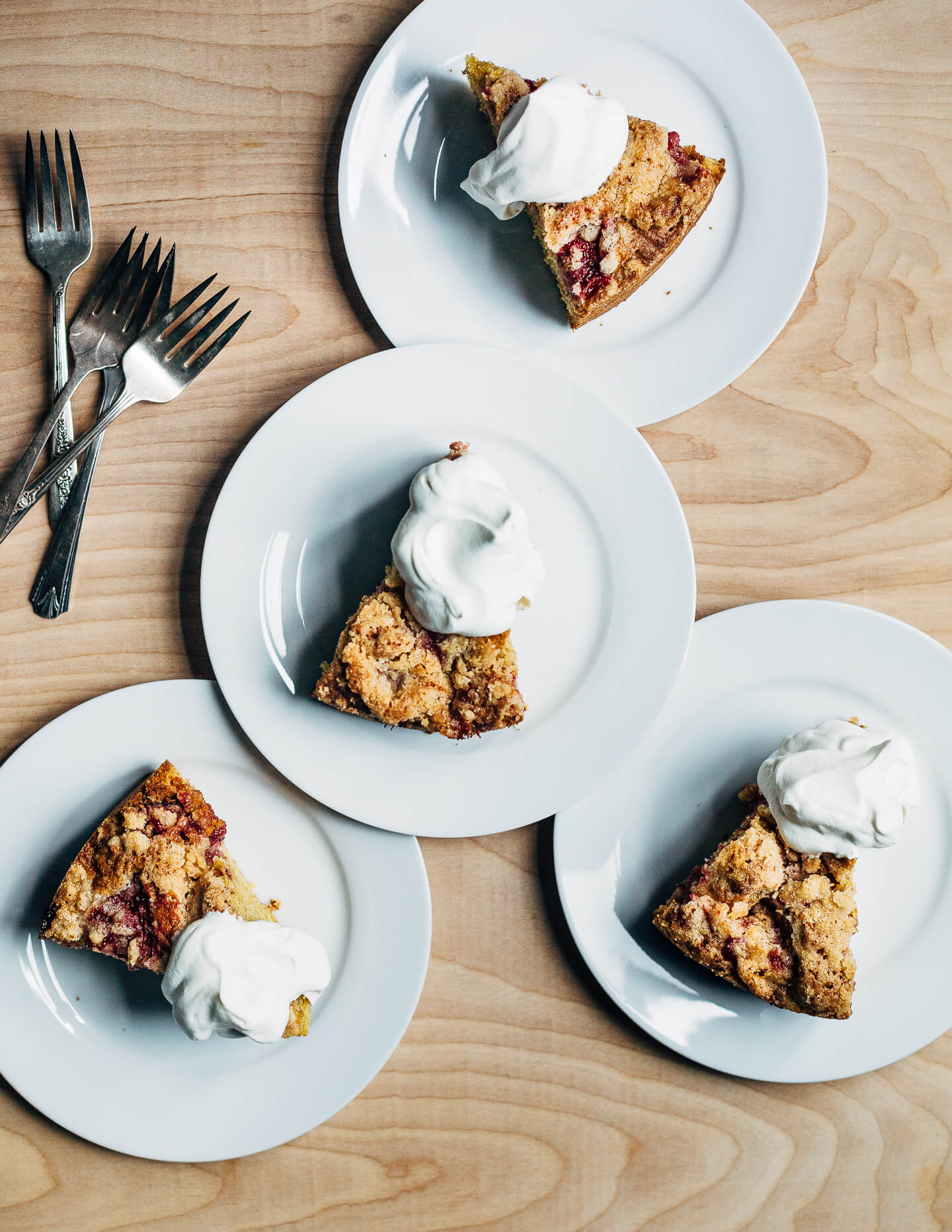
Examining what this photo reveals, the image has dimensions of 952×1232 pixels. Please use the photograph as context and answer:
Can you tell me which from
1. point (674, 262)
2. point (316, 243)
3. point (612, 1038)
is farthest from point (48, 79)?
point (612, 1038)

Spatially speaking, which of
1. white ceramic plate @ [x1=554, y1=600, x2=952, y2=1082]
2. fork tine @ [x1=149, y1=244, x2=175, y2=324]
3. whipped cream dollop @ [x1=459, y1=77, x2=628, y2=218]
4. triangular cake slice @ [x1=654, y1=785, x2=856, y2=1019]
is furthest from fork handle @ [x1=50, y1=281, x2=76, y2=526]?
triangular cake slice @ [x1=654, y1=785, x2=856, y2=1019]

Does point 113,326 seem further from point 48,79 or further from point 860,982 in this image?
point 860,982

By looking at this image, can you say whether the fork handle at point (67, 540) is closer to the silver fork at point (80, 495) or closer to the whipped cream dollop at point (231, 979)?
the silver fork at point (80, 495)

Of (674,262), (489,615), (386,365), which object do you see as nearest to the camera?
(489,615)

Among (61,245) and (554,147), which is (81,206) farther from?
(554,147)

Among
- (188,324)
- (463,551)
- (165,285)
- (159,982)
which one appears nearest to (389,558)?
(463,551)
